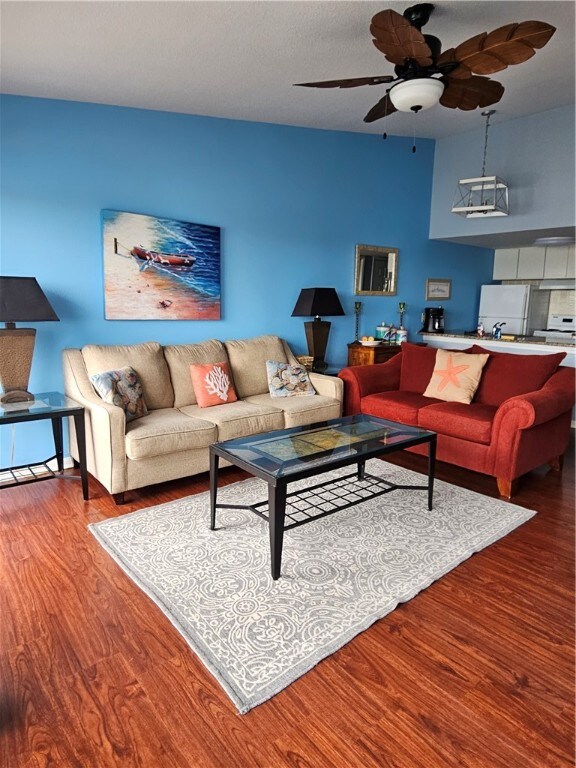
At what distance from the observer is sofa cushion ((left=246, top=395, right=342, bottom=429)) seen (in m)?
3.66

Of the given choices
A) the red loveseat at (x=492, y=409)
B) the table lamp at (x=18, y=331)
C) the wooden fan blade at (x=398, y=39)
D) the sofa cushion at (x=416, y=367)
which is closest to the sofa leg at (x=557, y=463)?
the red loveseat at (x=492, y=409)

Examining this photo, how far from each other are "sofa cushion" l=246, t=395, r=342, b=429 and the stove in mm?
3594

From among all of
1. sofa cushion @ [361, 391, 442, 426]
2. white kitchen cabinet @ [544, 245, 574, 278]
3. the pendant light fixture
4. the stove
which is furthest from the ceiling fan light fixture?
the stove

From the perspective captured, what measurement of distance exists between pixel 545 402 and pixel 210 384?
7.65 feet

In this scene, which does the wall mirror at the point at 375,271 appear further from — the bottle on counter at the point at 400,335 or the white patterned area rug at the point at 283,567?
the white patterned area rug at the point at 283,567

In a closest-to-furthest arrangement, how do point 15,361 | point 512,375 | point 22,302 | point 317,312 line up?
point 22,302 < point 15,361 < point 512,375 < point 317,312

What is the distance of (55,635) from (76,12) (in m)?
2.76

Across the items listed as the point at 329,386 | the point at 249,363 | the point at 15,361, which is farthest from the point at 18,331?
the point at 329,386

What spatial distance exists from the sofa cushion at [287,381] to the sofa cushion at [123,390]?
1103 mm

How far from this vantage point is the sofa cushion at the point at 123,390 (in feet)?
10.2

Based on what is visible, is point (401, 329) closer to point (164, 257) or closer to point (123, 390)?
point (164, 257)

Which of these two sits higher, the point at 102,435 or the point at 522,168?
the point at 522,168

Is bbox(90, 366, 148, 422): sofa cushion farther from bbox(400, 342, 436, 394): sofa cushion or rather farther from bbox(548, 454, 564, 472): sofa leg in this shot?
bbox(548, 454, 564, 472): sofa leg

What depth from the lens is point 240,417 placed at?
3.39m
